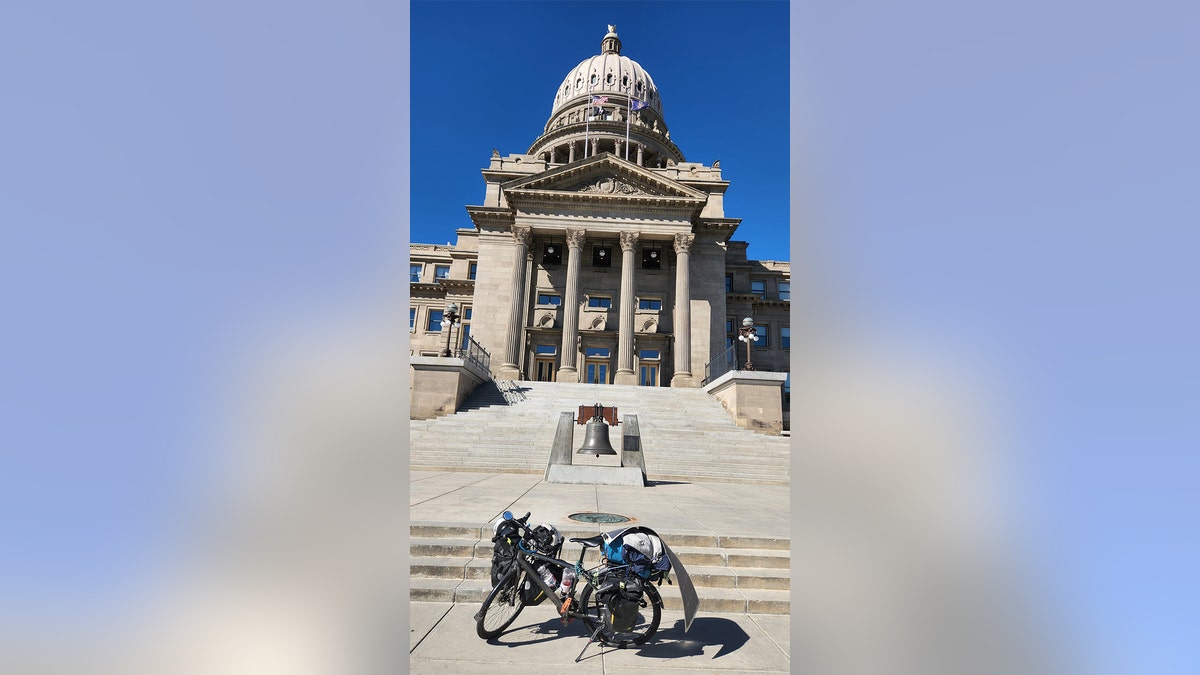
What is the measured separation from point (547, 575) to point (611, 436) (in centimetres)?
1427

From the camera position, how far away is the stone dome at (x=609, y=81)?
219 ft

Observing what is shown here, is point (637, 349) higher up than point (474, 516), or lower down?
higher up

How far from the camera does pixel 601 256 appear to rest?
4134cm

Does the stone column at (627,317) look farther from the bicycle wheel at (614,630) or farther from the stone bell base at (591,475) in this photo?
the bicycle wheel at (614,630)

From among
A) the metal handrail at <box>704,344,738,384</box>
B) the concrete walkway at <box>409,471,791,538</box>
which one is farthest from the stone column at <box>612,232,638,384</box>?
the concrete walkway at <box>409,471,791,538</box>

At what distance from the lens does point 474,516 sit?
25.8 feet

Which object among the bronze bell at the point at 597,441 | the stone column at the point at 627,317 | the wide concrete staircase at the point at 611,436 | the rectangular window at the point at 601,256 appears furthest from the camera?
the rectangular window at the point at 601,256

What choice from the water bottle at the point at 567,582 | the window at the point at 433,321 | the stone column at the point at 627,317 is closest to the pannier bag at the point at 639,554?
the water bottle at the point at 567,582

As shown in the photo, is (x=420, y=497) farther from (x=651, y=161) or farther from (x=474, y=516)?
(x=651, y=161)

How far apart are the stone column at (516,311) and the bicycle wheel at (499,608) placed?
28402 millimetres
